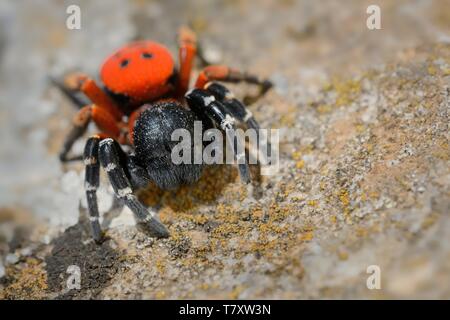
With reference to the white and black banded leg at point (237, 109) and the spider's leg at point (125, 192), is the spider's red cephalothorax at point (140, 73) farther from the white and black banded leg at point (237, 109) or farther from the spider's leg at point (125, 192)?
the spider's leg at point (125, 192)

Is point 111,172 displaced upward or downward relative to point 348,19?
downward

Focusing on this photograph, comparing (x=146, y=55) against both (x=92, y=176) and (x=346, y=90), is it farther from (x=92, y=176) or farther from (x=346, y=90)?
(x=346, y=90)

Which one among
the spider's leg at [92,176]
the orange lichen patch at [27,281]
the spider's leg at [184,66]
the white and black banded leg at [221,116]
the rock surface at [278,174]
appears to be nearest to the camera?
the rock surface at [278,174]

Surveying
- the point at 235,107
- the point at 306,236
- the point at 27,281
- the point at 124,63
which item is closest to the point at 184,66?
→ the point at 124,63

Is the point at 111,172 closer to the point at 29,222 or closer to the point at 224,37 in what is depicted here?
the point at 29,222

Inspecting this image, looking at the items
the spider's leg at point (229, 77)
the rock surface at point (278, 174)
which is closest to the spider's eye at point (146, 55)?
the spider's leg at point (229, 77)

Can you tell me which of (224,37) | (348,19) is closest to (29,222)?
(224,37)

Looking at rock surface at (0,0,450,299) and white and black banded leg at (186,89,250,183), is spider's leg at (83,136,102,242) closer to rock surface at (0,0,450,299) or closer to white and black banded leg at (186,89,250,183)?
rock surface at (0,0,450,299)

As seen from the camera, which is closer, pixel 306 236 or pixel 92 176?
pixel 306 236
